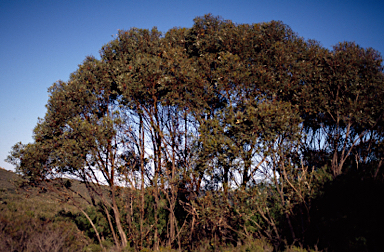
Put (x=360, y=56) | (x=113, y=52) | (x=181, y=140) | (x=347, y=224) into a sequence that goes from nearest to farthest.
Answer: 1. (x=347, y=224)
2. (x=360, y=56)
3. (x=181, y=140)
4. (x=113, y=52)

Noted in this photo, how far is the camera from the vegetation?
9219 mm

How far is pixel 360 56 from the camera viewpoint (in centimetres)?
1053

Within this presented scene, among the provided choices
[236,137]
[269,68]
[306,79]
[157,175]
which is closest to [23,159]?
[157,175]

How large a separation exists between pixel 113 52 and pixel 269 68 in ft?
26.4

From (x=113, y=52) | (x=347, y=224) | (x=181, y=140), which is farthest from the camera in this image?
(x=113, y=52)

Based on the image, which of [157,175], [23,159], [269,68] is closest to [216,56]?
[269,68]

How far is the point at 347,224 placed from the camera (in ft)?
29.3

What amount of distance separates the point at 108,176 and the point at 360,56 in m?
13.3

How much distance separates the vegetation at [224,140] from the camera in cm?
922

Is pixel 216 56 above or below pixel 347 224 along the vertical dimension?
above

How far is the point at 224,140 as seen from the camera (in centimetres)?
902

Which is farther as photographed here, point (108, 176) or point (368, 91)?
point (108, 176)

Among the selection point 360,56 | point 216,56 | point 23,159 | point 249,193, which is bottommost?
point 249,193

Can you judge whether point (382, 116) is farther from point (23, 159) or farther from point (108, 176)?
point (23, 159)
